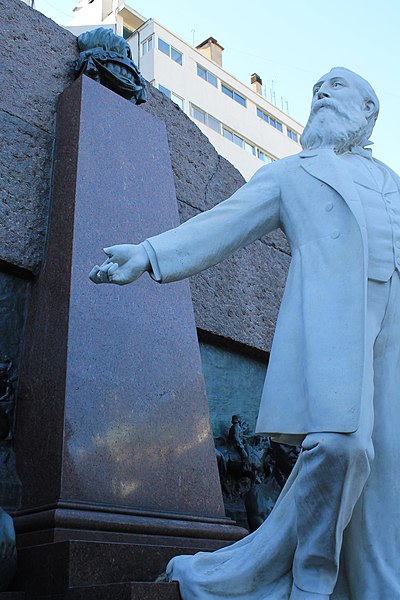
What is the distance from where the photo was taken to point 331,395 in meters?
2.60

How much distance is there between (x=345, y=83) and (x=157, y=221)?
183 cm

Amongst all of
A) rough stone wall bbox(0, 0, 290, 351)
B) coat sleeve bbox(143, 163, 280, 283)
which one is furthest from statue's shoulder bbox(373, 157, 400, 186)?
rough stone wall bbox(0, 0, 290, 351)

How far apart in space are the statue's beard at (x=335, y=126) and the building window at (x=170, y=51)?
102ft

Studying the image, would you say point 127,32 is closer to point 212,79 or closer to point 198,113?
point 198,113

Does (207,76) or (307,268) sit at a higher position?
(207,76)

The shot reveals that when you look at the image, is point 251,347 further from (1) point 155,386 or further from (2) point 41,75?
(2) point 41,75

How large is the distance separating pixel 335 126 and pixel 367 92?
21 cm

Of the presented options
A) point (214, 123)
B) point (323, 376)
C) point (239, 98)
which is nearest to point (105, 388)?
point (323, 376)

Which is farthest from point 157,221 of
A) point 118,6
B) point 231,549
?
point 118,6

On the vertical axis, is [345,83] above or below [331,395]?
above

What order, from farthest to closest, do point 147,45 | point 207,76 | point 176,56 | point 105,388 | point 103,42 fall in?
point 207,76
point 176,56
point 147,45
point 103,42
point 105,388

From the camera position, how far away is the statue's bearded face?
10.6 feet

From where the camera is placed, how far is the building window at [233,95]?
1470 inches

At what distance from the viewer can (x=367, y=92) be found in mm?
3279
